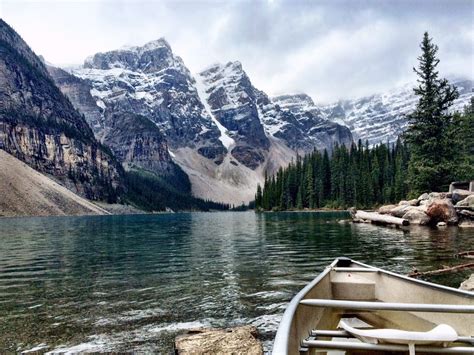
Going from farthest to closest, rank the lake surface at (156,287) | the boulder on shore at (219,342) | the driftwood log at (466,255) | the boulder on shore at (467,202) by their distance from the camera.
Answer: the boulder on shore at (467,202), the driftwood log at (466,255), the lake surface at (156,287), the boulder on shore at (219,342)

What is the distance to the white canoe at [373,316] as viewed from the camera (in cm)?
503

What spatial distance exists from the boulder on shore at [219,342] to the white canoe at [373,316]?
188 centimetres

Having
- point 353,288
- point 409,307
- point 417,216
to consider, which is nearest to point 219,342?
point 353,288

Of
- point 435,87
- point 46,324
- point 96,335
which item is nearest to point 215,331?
point 96,335

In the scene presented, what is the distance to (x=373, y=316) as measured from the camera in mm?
7969

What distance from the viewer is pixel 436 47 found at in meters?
52.4

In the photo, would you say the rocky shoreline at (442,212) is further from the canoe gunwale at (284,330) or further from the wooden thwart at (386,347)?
the canoe gunwale at (284,330)

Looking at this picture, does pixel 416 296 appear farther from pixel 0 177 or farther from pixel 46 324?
pixel 0 177

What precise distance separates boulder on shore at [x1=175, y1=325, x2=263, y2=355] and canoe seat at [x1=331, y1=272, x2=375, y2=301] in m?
2.26

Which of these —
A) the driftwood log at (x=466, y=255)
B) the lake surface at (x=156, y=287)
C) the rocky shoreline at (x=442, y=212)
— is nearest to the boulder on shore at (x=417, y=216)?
the rocky shoreline at (x=442, y=212)

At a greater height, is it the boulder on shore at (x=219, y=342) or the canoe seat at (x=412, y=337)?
the canoe seat at (x=412, y=337)

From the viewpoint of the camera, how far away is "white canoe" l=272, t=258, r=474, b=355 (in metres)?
5.03

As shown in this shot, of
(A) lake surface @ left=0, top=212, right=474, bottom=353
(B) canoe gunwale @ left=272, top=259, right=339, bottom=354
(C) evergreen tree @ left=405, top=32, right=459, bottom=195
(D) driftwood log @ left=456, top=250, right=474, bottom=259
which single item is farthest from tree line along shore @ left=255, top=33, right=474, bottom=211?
(B) canoe gunwale @ left=272, top=259, right=339, bottom=354

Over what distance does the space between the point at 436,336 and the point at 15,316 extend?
12.0 meters
